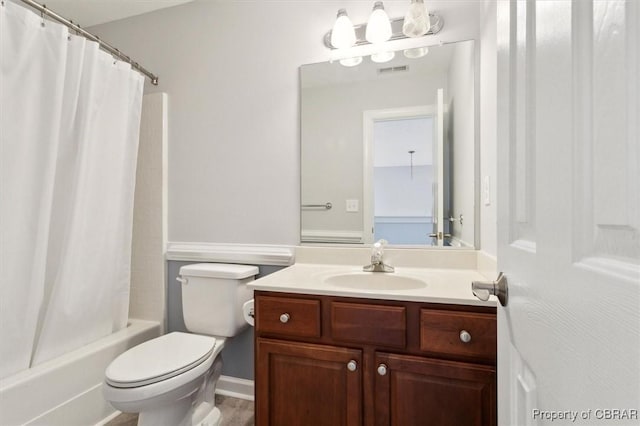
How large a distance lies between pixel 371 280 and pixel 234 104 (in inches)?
49.7

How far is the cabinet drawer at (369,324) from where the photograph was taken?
1067 mm

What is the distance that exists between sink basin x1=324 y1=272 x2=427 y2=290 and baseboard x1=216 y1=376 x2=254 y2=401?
0.87 m

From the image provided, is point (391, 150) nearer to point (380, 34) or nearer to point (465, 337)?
point (380, 34)

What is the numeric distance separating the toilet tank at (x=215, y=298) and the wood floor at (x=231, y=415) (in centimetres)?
42

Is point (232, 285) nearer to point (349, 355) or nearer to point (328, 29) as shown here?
point (349, 355)

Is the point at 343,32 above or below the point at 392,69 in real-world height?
above

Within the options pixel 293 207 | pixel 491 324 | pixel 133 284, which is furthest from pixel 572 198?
pixel 133 284

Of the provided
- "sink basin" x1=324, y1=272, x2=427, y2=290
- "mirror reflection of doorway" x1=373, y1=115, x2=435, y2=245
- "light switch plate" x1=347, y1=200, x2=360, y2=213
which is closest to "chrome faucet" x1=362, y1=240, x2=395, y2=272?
"sink basin" x1=324, y1=272, x2=427, y2=290

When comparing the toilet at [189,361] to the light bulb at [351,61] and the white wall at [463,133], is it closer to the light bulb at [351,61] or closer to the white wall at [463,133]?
the white wall at [463,133]

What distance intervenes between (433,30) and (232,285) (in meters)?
1.62

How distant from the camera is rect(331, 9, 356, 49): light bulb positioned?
154 centimetres

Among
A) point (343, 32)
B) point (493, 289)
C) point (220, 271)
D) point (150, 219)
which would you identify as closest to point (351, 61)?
point (343, 32)

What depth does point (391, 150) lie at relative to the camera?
158 cm

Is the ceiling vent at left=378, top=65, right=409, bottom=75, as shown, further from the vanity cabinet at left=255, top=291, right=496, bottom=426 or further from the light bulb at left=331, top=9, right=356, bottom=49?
the vanity cabinet at left=255, top=291, right=496, bottom=426
